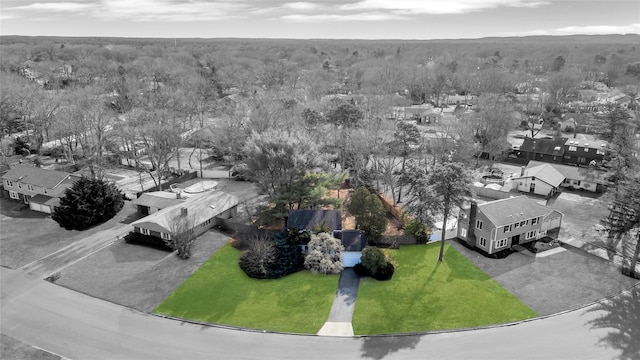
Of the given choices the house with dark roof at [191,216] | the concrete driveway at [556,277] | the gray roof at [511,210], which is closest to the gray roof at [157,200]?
the house with dark roof at [191,216]

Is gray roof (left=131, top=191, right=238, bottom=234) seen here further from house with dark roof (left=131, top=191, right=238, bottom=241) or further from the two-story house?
the two-story house

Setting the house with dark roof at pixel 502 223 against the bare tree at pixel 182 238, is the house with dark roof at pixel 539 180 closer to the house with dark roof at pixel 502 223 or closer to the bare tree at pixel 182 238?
the house with dark roof at pixel 502 223

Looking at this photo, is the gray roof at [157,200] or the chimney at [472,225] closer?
the chimney at [472,225]

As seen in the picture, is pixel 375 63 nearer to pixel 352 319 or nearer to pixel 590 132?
pixel 590 132

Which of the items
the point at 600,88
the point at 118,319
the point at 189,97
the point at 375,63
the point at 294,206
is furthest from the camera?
the point at 375,63

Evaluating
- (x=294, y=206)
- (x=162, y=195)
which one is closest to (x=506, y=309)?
(x=294, y=206)

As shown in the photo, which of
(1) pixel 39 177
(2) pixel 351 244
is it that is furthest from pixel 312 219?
(1) pixel 39 177
